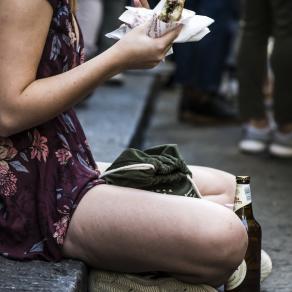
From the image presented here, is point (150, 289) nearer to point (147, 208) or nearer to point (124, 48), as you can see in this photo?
point (147, 208)

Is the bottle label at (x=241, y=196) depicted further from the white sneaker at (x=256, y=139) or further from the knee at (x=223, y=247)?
the white sneaker at (x=256, y=139)

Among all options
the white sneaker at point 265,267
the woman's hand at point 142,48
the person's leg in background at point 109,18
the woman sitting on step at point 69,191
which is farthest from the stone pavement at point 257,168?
the woman's hand at point 142,48

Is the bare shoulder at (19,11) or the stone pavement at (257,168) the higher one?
the bare shoulder at (19,11)

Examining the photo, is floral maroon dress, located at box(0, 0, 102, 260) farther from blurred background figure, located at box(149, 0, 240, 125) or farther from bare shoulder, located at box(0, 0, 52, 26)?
blurred background figure, located at box(149, 0, 240, 125)

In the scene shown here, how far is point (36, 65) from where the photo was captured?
239cm

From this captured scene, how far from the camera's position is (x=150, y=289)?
252 cm

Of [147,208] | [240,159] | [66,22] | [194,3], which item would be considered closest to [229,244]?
[147,208]

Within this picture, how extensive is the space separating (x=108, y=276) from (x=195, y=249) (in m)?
0.33

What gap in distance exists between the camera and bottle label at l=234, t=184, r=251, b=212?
267 centimetres

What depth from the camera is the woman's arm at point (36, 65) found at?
2.34m

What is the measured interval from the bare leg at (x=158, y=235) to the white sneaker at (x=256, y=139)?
9.68 feet

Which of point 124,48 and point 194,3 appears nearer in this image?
point 124,48

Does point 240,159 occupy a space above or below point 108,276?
below

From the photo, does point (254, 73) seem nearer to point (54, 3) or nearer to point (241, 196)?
point (241, 196)
